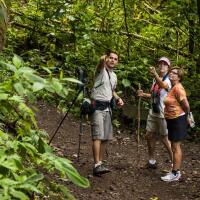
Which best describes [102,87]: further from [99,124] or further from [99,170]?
[99,170]

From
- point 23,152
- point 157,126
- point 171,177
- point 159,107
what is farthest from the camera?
point 157,126

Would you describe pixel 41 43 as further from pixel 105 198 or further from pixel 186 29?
pixel 105 198

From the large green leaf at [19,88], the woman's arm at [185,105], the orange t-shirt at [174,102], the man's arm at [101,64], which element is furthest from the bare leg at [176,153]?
the large green leaf at [19,88]

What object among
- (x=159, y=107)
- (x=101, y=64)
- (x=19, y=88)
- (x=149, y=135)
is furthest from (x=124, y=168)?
(x=19, y=88)

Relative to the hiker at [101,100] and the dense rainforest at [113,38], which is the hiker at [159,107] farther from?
the dense rainforest at [113,38]

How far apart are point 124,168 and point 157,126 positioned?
88 cm

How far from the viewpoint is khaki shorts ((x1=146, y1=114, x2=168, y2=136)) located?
25.3 ft

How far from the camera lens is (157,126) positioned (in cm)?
786

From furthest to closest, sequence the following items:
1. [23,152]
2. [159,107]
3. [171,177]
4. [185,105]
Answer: [159,107] → [171,177] → [185,105] → [23,152]

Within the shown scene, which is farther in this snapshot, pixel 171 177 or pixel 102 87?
pixel 171 177

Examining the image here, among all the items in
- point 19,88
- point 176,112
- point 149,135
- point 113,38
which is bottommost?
point 149,135

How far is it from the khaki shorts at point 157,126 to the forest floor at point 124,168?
655mm

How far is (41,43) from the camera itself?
44.0 feet

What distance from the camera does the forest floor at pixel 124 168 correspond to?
6.63m
